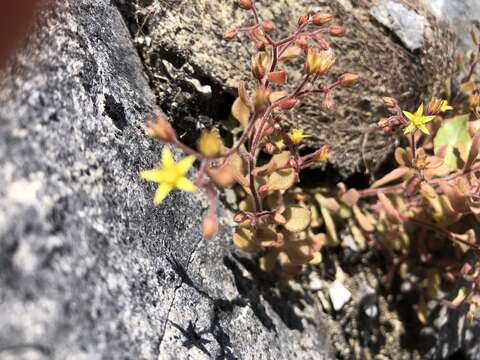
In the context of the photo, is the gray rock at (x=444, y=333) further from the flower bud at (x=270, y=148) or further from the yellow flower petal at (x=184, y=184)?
Result: the yellow flower petal at (x=184, y=184)

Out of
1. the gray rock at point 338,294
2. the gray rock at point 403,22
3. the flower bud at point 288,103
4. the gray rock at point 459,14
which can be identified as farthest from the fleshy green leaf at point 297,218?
the gray rock at point 459,14

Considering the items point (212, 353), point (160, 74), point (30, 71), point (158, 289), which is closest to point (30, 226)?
point (30, 71)

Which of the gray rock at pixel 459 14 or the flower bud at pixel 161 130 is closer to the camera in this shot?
the flower bud at pixel 161 130

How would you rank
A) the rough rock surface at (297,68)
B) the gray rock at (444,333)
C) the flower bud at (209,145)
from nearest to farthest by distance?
the flower bud at (209,145), the rough rock surface at (297,68), the gray rock at (444,333)

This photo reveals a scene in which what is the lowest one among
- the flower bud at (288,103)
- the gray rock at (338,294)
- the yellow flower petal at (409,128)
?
the gray rock at (338,294)

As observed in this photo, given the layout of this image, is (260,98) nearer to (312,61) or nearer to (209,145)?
(209,145)

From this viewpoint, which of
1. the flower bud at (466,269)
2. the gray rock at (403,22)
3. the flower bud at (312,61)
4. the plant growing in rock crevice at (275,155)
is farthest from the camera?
the gray rock at (403,22)

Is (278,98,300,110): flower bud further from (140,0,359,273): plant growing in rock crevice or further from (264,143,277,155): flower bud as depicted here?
(264,143,277,155): flower bud

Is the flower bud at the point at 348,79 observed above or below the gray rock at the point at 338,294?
above
